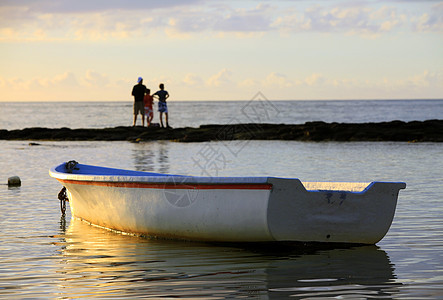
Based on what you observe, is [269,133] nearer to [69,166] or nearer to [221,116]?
[69,166]

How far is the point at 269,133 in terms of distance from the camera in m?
28.6

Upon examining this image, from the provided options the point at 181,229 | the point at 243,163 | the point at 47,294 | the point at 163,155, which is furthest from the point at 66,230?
the point at 163,155

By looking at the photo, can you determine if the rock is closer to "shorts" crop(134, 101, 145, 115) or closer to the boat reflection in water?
"shorts" crop(134, 101, 145, 115)

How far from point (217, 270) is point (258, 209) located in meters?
0.92

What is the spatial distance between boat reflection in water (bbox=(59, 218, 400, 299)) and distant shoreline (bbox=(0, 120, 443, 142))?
19.1m

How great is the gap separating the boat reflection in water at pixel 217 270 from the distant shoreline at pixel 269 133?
62.7 feet

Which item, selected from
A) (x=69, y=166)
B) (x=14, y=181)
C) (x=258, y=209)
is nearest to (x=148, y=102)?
(x=14, y=181)

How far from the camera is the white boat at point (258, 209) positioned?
278 inches

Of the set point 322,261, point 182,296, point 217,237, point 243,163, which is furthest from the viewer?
point 243,163

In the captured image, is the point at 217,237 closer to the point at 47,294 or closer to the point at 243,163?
the point at 47,294

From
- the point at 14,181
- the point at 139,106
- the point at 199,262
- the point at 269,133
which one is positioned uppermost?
the point at 139,106

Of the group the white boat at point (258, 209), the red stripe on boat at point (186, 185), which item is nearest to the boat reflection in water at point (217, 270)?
the white boat at point (258, 209)

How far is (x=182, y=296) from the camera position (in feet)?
17.8

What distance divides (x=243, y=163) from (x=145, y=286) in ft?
42.1
